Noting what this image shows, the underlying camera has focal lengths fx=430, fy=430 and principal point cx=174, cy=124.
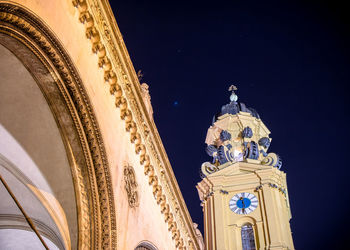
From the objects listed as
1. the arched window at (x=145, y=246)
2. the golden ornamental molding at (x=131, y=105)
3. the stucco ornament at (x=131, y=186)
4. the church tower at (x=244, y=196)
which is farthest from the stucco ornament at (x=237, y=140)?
the stucco ornament at (x=131, y=186)

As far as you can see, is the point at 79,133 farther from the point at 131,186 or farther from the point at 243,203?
the point at 243,203

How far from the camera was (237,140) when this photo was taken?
91.9 feet

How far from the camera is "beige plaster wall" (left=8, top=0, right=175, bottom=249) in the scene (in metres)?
7.47

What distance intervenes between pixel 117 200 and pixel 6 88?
305 centimetres

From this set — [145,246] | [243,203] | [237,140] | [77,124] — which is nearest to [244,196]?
[243,203]

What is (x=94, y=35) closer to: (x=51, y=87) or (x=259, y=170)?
(x=51, y=87)

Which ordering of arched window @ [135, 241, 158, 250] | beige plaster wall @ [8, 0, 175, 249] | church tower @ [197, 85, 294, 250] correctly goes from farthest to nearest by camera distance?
1. church tower @ [197, 85, 294, 250]
2. arched window @ [135, 241, 158, 250]
3. beige plaster wall @ [8, 0, 175, 249]

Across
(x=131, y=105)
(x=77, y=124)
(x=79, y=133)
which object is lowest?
(x=79, y=133)

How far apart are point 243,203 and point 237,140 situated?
518 cm

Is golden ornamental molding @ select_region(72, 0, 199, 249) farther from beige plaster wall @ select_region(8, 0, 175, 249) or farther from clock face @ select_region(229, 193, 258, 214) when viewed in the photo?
clock face @ select_region(229, 193, 258, 214)

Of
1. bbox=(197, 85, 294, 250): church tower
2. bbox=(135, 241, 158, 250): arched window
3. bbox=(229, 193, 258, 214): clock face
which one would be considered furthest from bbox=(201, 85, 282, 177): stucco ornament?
bbox=(135, 241, 158, 250): arched window

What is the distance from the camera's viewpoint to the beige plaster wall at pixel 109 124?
7.47 m

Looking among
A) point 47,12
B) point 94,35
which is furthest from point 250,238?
point 47,12

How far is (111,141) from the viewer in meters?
9.00
